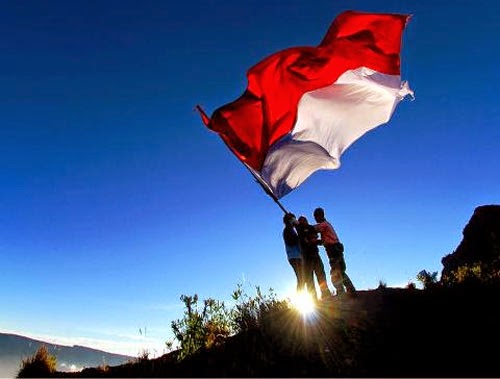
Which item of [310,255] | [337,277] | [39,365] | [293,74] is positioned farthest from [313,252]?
A: [39,365]

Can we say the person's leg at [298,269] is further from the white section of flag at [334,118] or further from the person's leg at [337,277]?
the white section of flag at [334,118]

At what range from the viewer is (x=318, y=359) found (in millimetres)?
7645

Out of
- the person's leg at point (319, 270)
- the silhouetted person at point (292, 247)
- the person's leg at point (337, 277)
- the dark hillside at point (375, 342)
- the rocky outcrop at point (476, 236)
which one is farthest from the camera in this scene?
the rocky outcrop at point (476, 236)

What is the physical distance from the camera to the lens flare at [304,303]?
10.0 m

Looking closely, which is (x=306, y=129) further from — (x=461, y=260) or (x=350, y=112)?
(x=461, y=260)

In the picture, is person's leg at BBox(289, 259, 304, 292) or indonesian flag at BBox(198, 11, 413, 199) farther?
person's leg at BBox(289, 259, 304, 292)

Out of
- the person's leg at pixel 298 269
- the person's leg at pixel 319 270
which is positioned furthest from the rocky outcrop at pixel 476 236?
the person's leg at pixel 298 269

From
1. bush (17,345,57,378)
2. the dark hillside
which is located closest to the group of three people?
the dark hillside

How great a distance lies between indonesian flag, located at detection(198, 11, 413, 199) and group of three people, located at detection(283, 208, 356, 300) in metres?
1.70

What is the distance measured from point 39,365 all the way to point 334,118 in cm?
1105

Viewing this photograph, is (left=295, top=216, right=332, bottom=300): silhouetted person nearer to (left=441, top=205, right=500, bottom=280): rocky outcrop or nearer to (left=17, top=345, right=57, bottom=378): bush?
(left=17, top=345, right=57, bottom=378): bush

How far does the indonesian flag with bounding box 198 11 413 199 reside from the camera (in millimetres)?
9469

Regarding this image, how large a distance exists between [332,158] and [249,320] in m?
3.89

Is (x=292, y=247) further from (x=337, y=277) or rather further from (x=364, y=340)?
(x=364, y=340)
